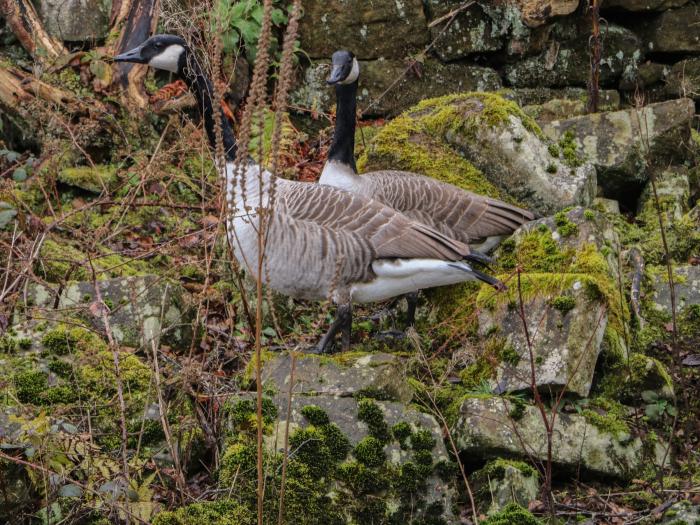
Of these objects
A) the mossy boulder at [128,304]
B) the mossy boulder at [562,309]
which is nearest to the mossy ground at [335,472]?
the mossy boulder at [562,309]

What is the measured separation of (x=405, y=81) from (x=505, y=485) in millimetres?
6326

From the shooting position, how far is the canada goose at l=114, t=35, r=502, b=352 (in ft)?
18.9

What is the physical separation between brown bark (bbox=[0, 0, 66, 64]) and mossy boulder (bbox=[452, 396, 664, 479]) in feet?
22.0

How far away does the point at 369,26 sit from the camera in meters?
9.95

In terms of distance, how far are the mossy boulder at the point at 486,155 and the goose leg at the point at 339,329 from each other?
6.88 ft

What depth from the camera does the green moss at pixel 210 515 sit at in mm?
3955

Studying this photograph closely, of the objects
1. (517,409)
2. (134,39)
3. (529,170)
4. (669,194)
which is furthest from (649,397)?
(134,39)

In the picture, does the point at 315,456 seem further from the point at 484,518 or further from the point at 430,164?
the point at 430,164

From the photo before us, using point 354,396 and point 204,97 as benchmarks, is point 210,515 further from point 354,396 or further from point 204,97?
point 204,97

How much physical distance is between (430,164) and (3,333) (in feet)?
13.4

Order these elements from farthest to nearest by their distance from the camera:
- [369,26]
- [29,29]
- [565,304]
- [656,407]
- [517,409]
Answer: [369,26] → [29,29] → [565,304] → [656,407] → [517,409]

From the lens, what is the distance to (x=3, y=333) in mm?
4832

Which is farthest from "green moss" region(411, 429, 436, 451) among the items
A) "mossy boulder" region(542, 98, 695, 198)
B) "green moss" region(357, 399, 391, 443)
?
"mossy boulder" region(542, 98, 695, 198)

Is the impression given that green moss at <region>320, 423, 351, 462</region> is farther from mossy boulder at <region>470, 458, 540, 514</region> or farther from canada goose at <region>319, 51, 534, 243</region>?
canada goose at <region>319, 51, 534, 243</region>
